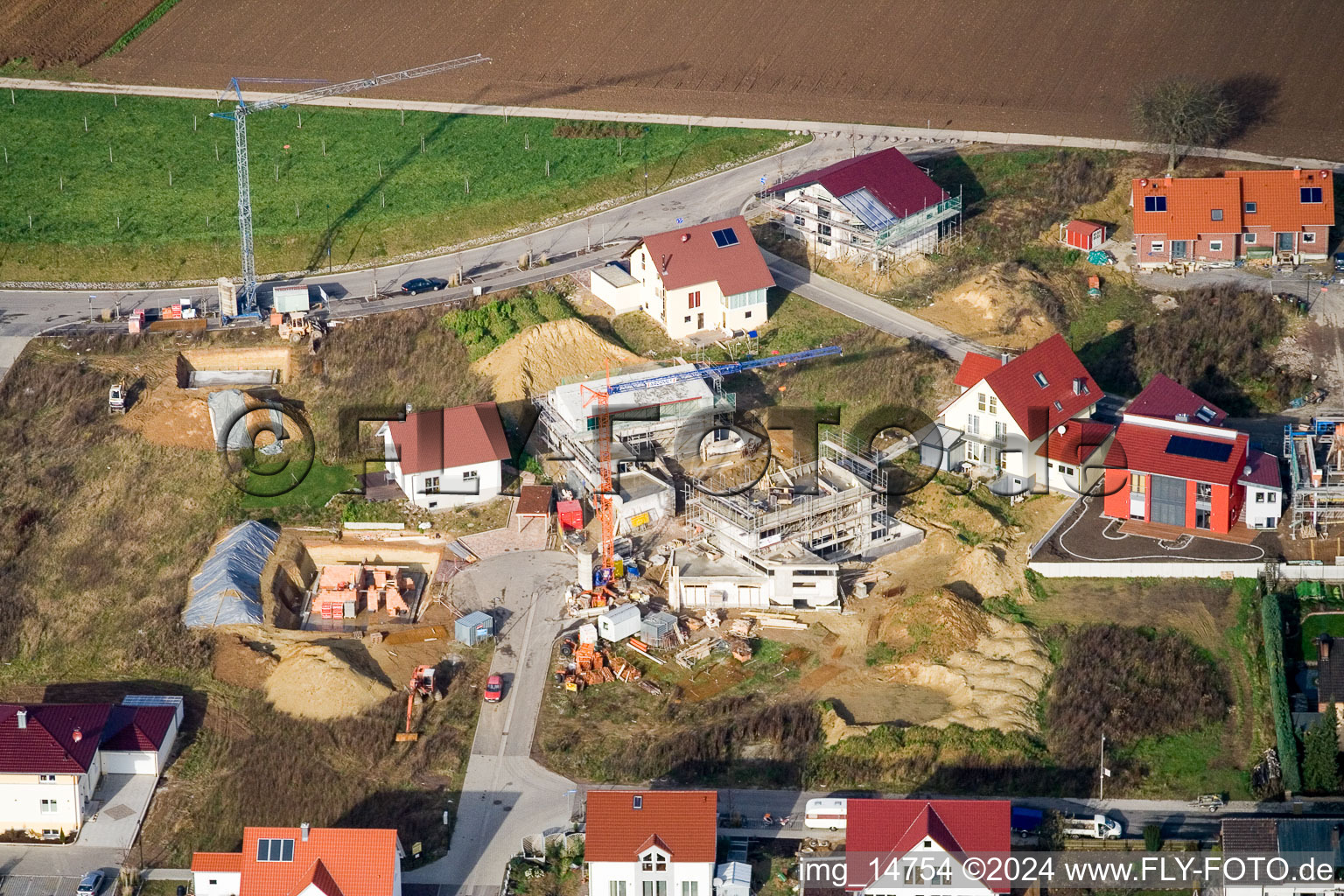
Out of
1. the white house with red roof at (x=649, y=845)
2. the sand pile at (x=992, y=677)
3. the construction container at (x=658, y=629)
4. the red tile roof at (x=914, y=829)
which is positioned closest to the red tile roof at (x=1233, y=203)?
the sand pile at (x=992, y=677)

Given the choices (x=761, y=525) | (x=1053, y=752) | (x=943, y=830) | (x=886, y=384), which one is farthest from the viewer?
(x=886, y=384)

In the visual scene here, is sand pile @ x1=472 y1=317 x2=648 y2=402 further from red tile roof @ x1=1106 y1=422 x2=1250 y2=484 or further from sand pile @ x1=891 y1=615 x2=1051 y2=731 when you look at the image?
sand pile @ x1=891 y1=615 x2=1051 y2=731

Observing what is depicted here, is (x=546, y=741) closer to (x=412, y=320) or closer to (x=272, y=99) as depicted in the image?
(x=412, y=320)

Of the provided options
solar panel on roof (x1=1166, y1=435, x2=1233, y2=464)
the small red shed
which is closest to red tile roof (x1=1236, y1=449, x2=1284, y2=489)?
solar panel on roof (x1=1166, y1=435, x2=1233, y2=464)

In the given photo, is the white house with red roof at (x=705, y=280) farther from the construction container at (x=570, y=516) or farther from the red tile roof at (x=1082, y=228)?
the red tile roof at (x=1082, y=228)

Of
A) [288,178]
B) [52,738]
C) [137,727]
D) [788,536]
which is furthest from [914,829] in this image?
[288,178]

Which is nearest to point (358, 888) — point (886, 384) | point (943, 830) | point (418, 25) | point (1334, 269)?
point (943, 830)

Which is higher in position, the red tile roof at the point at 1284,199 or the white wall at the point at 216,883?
the red tile roof at the point at 1284,199
